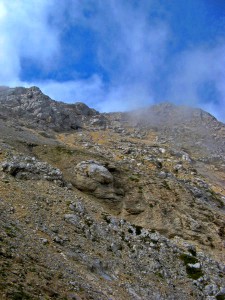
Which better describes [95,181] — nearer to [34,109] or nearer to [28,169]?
[28,169]

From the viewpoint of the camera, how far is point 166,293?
27.9 m

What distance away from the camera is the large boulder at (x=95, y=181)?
41812 mm

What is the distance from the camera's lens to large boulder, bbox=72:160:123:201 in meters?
41.8

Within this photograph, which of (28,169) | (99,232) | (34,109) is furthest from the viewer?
(34,109)

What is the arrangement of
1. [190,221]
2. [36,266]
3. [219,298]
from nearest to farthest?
[36,266]
[219,298]
[190,221]

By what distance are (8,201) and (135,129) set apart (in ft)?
388

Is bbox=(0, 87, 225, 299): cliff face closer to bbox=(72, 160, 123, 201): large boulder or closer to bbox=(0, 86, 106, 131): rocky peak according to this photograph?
bbox=(72, 160, 123, 201): large boulder

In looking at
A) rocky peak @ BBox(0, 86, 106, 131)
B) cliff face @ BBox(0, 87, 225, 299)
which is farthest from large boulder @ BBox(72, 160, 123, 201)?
rocky peak @ BBox(0, 86, 106, 131)

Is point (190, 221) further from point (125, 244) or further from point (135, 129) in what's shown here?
point (135, 129)

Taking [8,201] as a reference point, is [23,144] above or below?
above

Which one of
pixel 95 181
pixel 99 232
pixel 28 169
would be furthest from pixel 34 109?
pixel 99 232

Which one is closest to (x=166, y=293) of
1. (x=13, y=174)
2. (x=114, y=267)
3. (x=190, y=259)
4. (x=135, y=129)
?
(x=114, y=267)

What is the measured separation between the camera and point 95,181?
42.6m

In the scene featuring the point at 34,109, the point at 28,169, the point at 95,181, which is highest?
the point at 34,109
